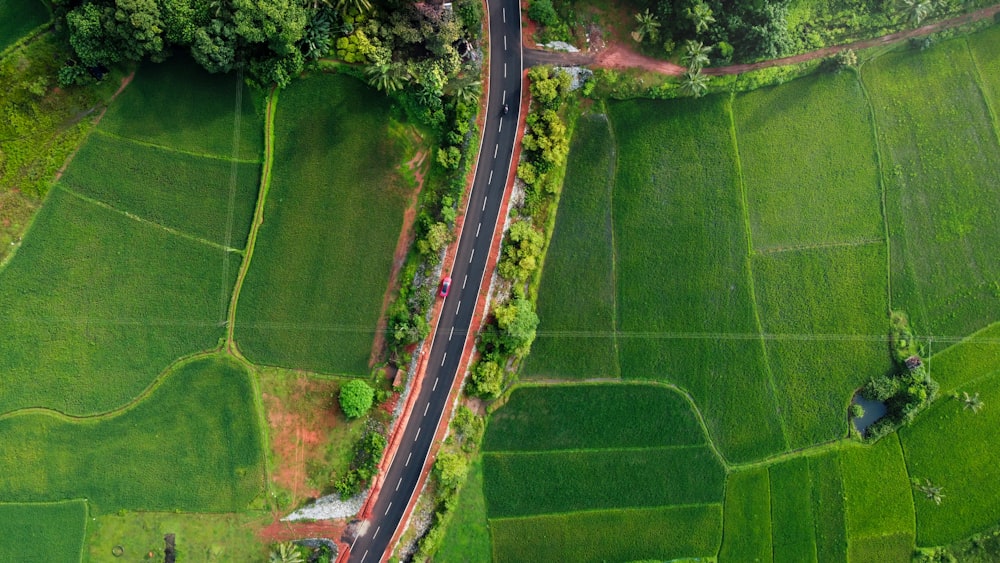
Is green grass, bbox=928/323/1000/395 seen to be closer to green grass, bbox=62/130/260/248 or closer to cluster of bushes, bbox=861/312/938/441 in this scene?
cluster of bushes, bbox=861/312/938/441

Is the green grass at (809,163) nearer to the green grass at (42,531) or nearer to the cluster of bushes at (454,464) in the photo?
the cluster of bushes at (454,464)

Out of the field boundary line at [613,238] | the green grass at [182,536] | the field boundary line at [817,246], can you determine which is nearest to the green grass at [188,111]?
the field boundary line at [613,238]

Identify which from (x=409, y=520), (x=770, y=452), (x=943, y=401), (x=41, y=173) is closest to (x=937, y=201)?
(x=943, y=401)

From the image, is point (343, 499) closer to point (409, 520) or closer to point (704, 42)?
point (409, 520)

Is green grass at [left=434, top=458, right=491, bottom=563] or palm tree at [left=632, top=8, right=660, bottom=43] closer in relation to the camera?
palm tree at [left=632, top=8, right=660, bottom=43]

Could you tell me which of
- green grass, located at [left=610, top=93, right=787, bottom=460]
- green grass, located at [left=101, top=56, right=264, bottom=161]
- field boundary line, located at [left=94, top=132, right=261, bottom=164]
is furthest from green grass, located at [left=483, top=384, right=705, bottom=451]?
green grass, located at [left=101, top=56, right=264, bottom=161]

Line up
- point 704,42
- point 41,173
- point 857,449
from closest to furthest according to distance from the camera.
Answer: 1. point 41,173
2. point 704,42
3. point 857,449
